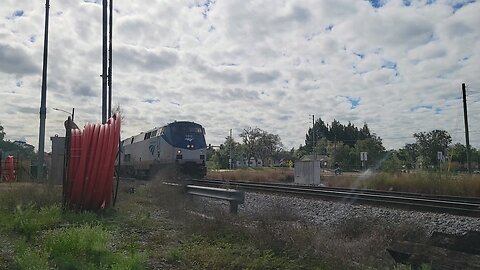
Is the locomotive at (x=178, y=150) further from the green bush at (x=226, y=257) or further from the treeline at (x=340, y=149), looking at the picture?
the treeline at (x=340, y=149)

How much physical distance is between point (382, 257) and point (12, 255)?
567 centimetres

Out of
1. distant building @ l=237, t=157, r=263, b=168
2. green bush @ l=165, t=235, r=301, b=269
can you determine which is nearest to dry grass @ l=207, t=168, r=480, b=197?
green bush @ l=165, t=235, r=301, b=269

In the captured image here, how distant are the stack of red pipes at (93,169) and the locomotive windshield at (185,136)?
17.3m

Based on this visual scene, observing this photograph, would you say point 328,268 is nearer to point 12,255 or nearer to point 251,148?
point 12,255

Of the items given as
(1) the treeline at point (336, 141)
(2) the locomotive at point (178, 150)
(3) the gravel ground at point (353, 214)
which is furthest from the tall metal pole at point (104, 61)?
(1) the treeline at point (336, 141)

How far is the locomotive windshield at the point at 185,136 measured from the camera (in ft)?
97.6

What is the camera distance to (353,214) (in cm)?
1198

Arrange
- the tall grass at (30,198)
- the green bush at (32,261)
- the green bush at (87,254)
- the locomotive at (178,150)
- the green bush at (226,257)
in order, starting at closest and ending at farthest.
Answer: the green bush at (32,261) → the green bush at (87,254) → the green bush at (226,257) → the tall grass at (30,198) → the locomotive at (178,150)

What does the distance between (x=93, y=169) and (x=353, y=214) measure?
22.6ft

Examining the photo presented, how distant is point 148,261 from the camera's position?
6.66 meters

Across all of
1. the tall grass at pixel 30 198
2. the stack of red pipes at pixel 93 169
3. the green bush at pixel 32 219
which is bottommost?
the green bush at pixel 32 219

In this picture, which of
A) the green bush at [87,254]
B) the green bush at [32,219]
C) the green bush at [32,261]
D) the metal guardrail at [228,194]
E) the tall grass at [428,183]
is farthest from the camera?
the tall grass at [428,183]

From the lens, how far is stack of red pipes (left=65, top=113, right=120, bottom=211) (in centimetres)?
1177

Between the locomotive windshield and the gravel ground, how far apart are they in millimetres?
14060
